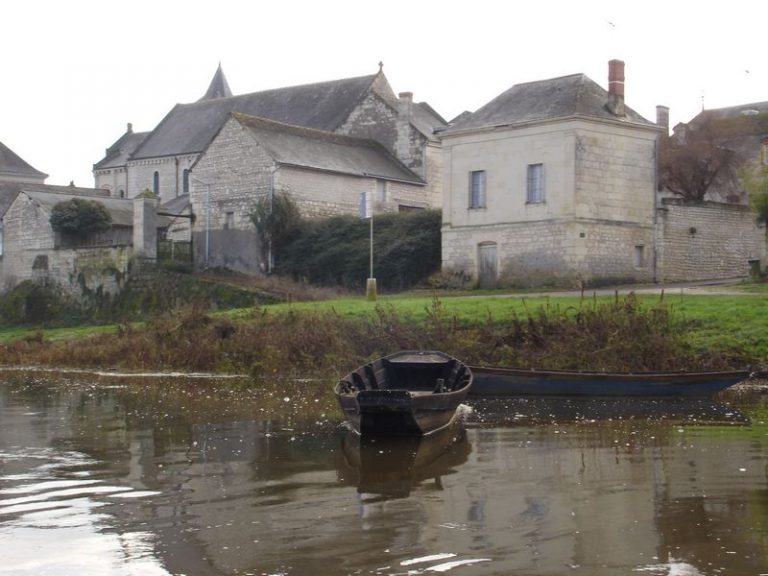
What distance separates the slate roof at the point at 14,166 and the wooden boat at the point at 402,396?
238 feet

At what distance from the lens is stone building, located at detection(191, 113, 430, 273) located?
4803 centimetres

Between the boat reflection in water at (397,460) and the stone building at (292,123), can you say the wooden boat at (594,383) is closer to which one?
the boat reflection in water at (397,460)

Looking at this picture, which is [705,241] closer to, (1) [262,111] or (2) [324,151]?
(2) [324,151]

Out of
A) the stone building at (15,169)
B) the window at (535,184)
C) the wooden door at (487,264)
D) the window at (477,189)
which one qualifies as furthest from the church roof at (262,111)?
the stone building at (15,169)

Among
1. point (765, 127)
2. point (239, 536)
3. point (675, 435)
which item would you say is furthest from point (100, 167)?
point (239, 536)

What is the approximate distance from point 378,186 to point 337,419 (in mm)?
32529

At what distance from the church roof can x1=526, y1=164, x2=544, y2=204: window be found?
62.9 feet

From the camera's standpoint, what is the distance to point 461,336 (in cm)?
2761

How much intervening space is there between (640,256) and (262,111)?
28995mm

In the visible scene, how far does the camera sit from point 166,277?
156 ft

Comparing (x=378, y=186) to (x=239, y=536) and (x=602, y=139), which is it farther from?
(x=239, y=536)

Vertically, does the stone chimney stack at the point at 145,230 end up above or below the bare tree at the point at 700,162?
below

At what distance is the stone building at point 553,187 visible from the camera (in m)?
40.1

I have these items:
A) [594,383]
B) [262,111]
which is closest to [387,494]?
[594,383]
